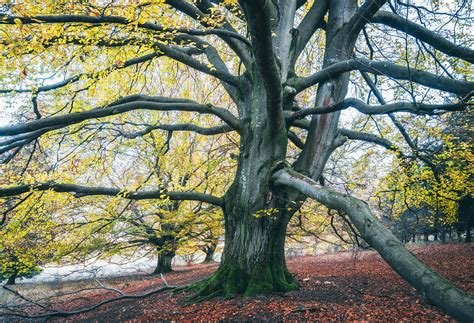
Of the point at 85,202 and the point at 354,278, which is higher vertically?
the point at 85,202

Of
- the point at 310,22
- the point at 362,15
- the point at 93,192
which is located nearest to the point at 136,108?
the point at 93,192

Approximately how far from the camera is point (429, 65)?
6.59 m

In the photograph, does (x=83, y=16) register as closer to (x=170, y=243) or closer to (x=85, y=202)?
(x=85, y=202)

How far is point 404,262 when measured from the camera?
223 cm

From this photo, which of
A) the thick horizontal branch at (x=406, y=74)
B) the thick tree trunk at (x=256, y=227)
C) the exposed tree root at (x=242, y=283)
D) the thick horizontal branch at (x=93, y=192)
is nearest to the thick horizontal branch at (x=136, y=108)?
the thick tree trunk at (x=256, y=227)

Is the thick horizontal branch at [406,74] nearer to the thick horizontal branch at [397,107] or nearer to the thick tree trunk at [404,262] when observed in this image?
the thick horizontal branch at [397,107]

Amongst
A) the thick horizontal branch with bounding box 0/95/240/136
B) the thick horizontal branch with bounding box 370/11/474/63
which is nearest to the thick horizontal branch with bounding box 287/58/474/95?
the thick horizontal branch with bounding box 370/11/474/63

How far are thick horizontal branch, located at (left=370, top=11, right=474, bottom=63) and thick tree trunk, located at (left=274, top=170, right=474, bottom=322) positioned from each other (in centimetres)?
198

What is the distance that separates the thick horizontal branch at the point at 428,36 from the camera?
12.1 ft

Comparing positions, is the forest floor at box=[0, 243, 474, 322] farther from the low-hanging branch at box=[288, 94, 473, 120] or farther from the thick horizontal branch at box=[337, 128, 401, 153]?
the thick horizontal branch at box=[337, 128, 401, 153]

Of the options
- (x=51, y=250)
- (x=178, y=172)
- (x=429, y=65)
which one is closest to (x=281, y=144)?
(x=429, y=65)

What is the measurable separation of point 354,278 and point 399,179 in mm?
2273

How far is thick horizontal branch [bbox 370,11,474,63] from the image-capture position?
3686mm

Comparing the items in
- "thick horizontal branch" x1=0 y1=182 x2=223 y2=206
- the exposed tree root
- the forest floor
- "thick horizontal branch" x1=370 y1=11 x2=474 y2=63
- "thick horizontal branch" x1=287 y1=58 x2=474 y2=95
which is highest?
"thick horizontal branch" x1=370 y1=11 x2=474 y2=63
